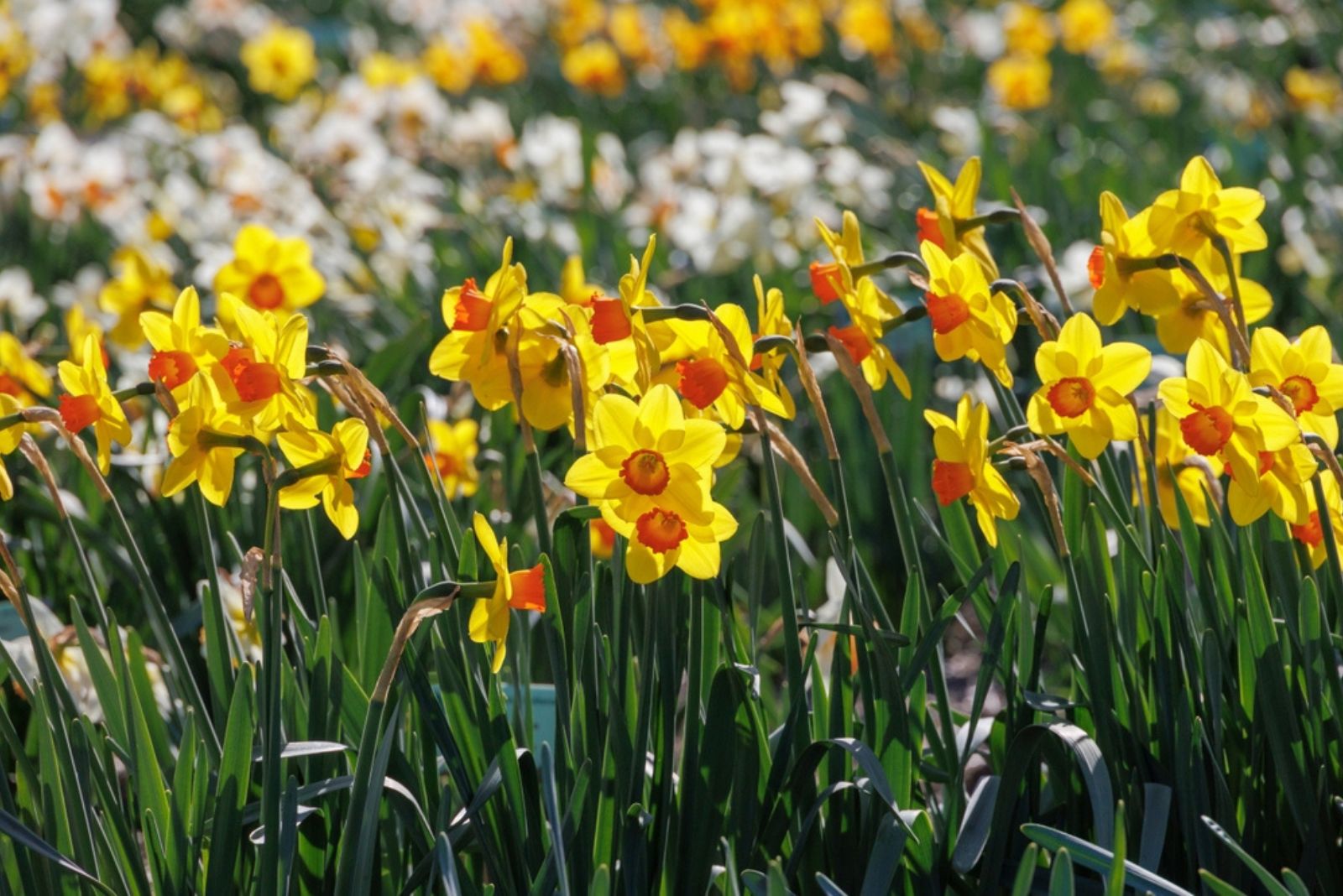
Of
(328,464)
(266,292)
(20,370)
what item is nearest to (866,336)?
(328,464)

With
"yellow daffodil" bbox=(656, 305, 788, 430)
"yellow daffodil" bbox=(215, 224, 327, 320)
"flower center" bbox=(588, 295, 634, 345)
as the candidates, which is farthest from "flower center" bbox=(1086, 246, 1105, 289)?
"yellow daffodil" bbox=(215, 224, 327, 320)

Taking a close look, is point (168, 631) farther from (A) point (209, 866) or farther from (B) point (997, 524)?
(B) point (997, 524)

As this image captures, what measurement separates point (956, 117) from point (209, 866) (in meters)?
3.74

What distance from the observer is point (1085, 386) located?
4.24 ft

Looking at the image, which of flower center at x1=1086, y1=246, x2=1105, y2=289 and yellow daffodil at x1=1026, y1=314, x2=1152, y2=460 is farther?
flower center at x1=1086, y1=246, x2=1105, y2=289

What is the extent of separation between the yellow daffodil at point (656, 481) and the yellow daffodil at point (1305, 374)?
0.53m

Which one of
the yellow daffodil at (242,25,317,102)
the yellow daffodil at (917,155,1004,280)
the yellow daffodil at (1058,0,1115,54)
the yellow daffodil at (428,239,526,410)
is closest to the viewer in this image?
the yellow daffodil at (428,239,526,410)

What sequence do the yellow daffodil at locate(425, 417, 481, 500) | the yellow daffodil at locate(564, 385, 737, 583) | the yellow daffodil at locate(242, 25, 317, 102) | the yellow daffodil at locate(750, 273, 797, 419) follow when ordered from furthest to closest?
1. the yellow daffodil at locate(242, 25, 317, 102)
2. the yellow daffodil at locate(425, 417, 481, 500)
3. the yellow daffodil at locate(750, 273, 797, 419)
4. the yellow daffodil at locate(564, 385, 737, 583)

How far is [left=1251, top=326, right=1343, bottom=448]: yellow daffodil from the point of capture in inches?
51.6

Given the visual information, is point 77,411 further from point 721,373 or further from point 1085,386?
point 1085,386

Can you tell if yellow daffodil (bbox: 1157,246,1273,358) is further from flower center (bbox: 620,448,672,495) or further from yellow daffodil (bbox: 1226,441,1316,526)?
flower center (bbox: 620,448,672,495)

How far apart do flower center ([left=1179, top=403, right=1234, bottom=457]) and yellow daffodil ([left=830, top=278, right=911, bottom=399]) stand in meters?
0.26

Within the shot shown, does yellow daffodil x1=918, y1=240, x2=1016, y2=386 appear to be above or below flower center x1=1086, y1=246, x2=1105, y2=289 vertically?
below

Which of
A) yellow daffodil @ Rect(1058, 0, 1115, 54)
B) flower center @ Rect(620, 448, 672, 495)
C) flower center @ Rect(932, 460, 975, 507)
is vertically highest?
yellow daffodil @ Rect(1058, 0, 1115, 54)
